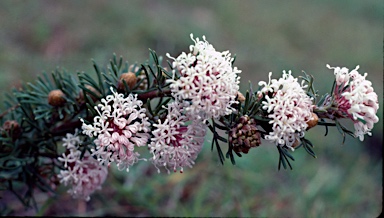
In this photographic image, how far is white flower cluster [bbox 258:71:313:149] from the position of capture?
121 cm

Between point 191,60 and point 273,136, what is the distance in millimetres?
328

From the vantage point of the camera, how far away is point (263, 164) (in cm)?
333

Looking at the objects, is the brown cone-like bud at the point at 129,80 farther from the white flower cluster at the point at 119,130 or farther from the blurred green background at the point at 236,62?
the blurred green background at the point at 236,62

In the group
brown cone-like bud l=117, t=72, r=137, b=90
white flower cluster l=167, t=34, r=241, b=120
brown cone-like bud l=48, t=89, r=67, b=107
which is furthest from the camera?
brown cone-like bud l=48, t=89, r=67, b=107

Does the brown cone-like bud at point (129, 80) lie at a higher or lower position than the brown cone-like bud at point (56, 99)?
higher

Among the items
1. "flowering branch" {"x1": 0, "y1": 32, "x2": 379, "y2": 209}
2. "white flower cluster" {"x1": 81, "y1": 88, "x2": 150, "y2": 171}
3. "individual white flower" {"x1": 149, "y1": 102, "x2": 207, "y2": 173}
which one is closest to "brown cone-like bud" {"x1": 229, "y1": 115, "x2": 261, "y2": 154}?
"flowering branch" {"x1": 0, "y1": 32, "x2": 379, "y2": 209}

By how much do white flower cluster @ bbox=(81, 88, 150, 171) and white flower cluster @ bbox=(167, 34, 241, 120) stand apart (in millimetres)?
149

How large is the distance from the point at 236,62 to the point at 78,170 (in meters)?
3.75

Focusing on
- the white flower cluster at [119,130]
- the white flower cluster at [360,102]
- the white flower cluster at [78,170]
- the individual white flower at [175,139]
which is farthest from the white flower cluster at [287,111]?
the white flower cluster at [78,170]

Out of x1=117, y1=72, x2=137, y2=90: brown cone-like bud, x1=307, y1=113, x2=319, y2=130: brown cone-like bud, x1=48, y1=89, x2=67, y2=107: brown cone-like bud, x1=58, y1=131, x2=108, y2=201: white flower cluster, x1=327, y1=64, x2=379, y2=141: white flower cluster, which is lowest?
x1=58, y1=131, x2=108, y2=201: white flower cluster

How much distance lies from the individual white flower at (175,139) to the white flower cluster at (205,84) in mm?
71

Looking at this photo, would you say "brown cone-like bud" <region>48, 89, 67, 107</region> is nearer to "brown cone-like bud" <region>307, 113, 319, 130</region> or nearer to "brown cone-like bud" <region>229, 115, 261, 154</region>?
"brown cone-like bud" <region>229, 115, 261, 154</region>

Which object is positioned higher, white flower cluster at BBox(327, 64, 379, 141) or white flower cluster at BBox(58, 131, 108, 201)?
white flower cluster at BBox(327, 64, 379, 141)

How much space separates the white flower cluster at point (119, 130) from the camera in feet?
4.11
